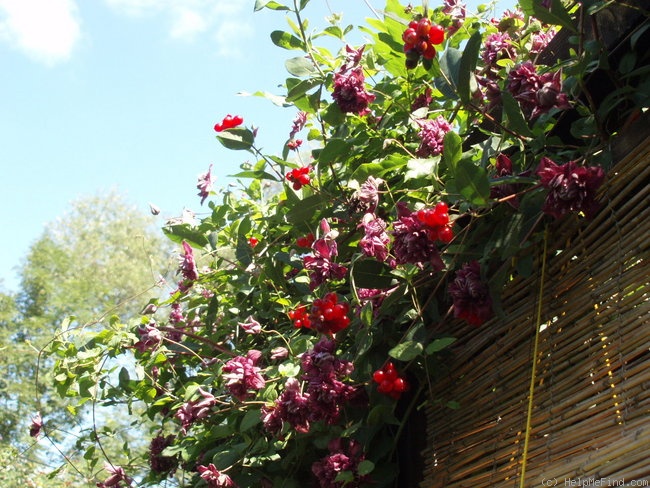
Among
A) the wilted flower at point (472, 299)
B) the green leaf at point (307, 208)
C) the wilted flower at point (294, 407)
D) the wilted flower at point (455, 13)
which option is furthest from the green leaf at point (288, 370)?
the wilted flower at point (455, 13)

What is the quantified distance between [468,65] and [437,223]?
264 millimetres

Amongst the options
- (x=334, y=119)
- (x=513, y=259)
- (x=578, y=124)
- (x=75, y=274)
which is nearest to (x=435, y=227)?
(x=513, y=259)

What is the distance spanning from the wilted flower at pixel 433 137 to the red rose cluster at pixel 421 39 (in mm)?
143

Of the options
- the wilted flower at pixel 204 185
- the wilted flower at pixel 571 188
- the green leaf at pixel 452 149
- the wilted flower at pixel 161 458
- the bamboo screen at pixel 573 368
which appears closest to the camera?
the bamboo screen at pixel 573 368

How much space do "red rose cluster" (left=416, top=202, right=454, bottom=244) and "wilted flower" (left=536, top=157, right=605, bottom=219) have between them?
15 centimetres

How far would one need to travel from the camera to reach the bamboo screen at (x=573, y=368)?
0.97 m

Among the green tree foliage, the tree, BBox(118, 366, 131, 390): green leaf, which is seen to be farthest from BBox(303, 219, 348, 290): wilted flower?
the tree

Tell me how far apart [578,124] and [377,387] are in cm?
59

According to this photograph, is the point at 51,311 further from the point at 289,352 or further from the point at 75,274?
the point at 289,352

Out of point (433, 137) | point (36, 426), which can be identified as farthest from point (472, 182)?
point (36, 426)

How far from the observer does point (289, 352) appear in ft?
5.54

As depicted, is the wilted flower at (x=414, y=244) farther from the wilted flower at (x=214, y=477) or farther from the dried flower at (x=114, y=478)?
the dried flower at (x=114, y=478)

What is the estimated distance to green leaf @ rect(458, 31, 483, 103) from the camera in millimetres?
1195

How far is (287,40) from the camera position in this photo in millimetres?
1674
